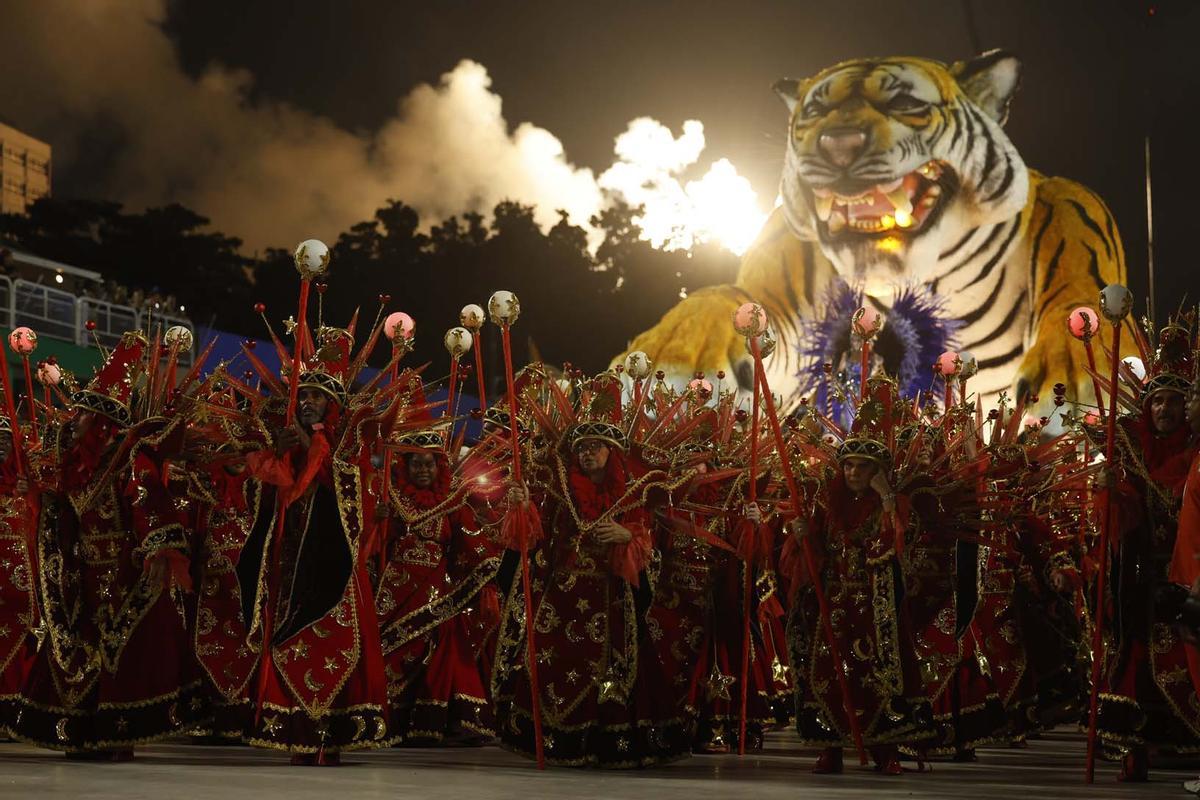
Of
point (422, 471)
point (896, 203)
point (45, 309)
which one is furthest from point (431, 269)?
point (422, 471)

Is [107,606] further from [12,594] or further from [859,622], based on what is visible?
[859,622]

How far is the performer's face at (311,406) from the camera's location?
294 inches

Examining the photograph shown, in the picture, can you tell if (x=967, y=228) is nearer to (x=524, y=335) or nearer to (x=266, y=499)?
(x=524, y=335)

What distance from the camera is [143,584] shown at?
296 inches

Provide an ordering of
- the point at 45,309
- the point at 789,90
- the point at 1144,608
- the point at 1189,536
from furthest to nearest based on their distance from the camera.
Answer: the point at 789,90 → the point at 45,309 → the point at 1144,608 → the point at 1189,536

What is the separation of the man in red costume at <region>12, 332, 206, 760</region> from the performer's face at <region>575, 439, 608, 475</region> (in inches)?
69.3

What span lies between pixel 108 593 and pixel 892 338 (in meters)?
16.2

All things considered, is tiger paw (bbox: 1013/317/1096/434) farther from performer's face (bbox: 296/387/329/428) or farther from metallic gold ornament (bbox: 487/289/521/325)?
performer's face (bbox: 296/387/329/428)

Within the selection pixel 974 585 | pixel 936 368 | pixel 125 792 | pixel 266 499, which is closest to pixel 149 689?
pixel 266 499

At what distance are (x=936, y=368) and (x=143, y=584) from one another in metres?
4.86

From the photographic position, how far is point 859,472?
25.5 ft

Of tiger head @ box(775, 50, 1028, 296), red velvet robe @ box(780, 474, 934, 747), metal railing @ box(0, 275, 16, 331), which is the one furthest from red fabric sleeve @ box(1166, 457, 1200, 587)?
tiger head @ box(775, 50, 1028, 296)

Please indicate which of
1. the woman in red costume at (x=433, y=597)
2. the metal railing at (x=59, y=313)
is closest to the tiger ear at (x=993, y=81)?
the metal railing at (x=59, y=313)

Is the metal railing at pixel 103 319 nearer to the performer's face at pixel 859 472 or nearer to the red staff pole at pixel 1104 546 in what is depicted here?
the performer's face at pixel 859 472
